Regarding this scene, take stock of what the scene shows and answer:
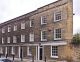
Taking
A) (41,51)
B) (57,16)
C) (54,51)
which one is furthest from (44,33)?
(57,16)

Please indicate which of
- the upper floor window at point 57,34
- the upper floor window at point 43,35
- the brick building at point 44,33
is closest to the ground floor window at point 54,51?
the brick building at point 44,33

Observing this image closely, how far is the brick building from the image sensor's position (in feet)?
117

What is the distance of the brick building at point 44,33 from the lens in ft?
117

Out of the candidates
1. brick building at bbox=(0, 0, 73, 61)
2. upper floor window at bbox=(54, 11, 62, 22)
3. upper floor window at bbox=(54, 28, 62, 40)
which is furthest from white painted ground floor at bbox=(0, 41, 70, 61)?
upper floor window at bbox=(54, 11, 62, 22)

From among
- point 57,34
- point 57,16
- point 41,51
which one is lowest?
point 41,51

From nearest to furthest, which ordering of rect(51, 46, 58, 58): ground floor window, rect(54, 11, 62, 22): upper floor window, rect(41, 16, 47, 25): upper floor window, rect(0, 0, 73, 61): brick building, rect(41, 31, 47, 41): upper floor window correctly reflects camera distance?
rect(0, 0, 73, 61): brick building, rect(54, 11, 62, 22): upper floor window, rect(51, 46, 58, 58): ground floor window, rect(41, 31, 47, 41): upper floor window, rect(41, 16, 47, 25): upper floor window

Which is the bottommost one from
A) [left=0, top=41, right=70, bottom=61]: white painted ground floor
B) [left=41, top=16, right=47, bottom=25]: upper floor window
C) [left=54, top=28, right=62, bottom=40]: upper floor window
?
[left=0, top=41, right=70, bottom=61]: white painted ground floor

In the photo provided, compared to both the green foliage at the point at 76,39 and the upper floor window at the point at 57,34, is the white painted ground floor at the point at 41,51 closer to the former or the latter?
the upper floor window at the point at 57,34

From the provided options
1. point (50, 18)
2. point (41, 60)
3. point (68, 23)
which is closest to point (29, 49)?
point (41, 60)

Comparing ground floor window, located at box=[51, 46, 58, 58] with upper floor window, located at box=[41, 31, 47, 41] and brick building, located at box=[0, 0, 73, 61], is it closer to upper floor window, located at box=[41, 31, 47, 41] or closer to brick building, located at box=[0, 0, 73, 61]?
brick building, located at box=[0, 0, 73, 61]

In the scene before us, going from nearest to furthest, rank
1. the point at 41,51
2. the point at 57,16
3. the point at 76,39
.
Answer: the point at 76,39 → the point at 57,16 → the point at 41,51

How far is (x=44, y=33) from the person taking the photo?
133 ft

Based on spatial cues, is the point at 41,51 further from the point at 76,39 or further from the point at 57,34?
the point at 76,39

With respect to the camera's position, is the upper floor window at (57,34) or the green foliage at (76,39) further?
the upper floor window at (57,34)
